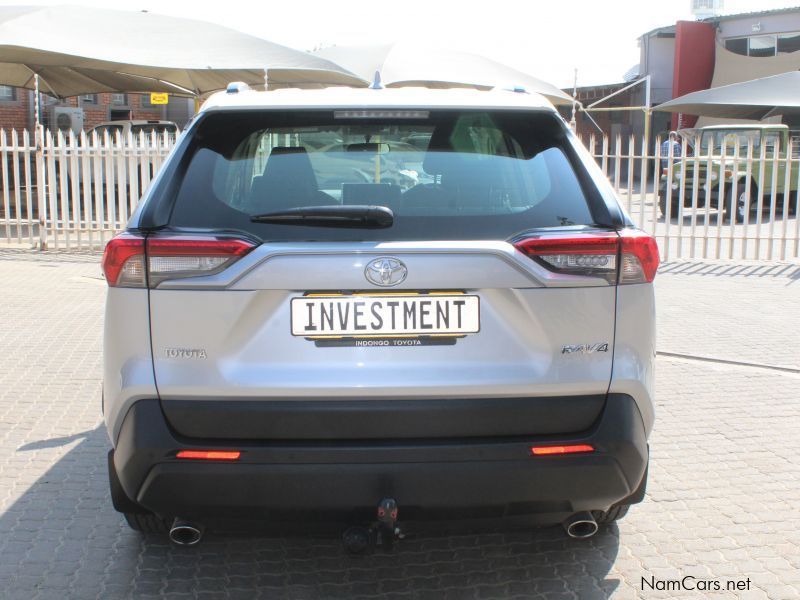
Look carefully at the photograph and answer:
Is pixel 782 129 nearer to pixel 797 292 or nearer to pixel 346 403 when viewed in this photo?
pixel 797 292

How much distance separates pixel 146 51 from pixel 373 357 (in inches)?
614

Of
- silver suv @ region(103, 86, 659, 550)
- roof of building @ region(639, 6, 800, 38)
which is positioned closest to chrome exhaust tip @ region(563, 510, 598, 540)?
silver suv @ region(103, 86, 659, 550)

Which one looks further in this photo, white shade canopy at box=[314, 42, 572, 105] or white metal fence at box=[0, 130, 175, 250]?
white shade canopy at box=[314, 42, 572, 105]

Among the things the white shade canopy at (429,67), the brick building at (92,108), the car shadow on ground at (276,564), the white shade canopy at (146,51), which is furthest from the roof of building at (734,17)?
the car shadow on ground at (276,564)

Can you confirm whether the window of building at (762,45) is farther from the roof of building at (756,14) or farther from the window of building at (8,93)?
the window of building at (8,93)

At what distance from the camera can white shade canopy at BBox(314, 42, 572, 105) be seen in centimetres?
1888

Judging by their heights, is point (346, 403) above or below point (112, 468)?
above

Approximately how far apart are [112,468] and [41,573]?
0.67m

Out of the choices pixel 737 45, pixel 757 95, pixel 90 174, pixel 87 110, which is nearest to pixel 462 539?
pixel 90 174

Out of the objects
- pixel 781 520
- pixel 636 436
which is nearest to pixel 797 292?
pixel 781 520

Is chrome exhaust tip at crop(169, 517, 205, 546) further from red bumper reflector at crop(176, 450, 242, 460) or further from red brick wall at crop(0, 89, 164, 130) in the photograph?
red brick wall at crop(0, 89, 164, 130)

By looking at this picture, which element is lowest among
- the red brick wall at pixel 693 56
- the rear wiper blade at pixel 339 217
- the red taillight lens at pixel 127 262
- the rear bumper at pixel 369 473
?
the rear bumper at pixel 369 473

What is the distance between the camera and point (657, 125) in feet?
120

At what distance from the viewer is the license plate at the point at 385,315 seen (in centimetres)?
281
